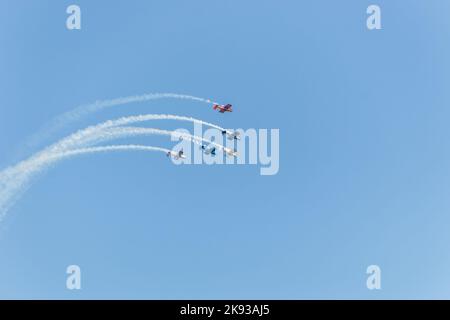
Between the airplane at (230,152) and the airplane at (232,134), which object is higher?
the airplane at (232,134)

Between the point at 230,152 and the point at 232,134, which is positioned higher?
the point at 232,134

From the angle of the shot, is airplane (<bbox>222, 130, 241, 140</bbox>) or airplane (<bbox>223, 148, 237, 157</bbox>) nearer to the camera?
airplane (<bbox>223, 148, 237, 157</bbox>)

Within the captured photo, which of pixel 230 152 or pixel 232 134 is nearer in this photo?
pixel 230 152

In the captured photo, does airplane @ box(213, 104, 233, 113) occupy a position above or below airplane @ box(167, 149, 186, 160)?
above

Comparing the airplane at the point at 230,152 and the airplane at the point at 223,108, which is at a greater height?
the airplane at the point at 223,108

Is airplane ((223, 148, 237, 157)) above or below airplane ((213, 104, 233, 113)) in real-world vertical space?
below

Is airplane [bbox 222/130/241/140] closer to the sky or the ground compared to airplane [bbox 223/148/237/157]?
closer to the sky

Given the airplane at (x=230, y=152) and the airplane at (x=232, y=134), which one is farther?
the airplane at (x=232, y=134)
